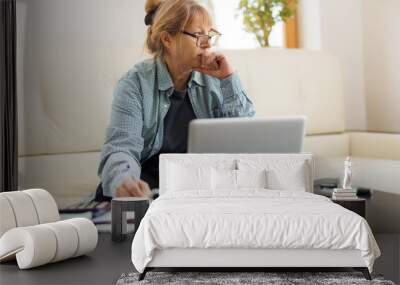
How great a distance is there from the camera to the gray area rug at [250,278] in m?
4.24

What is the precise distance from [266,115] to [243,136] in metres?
0.30

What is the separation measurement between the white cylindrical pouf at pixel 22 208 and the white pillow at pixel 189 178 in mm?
1117

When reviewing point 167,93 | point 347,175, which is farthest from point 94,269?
point 347,175

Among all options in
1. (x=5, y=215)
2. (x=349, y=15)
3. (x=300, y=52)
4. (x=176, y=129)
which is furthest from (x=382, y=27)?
(x=5, y=215)

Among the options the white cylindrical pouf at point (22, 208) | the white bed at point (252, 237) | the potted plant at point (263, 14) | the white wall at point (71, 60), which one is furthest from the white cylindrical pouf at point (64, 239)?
the potted plant at point (263, 14)

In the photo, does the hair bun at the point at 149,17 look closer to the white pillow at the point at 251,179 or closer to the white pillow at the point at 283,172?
the white pillow at the point at 283,172

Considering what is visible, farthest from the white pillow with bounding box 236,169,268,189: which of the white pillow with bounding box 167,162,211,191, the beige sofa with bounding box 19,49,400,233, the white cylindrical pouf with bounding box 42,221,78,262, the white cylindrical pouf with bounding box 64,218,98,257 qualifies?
the white cylindrical pouf with bounding box 42,221,78,262

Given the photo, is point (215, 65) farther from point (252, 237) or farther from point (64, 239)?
point (252, 237)

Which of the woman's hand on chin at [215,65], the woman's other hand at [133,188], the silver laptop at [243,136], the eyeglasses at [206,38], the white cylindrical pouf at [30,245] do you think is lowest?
the white cylindrical pouf at [30,245]

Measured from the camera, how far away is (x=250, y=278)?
433cm

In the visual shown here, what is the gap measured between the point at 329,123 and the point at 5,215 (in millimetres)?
2979

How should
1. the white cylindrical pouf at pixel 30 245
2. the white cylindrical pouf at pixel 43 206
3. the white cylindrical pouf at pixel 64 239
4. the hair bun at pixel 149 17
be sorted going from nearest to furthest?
1. the white cylindrical pouf at pixel 30 245
2. the white cylindrical pouf at pixel 64 239
3. the white cylindrical pouf at pixel 43 206
4. the hair bun at pixel 149 17

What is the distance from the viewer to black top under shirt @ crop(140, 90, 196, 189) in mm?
6051

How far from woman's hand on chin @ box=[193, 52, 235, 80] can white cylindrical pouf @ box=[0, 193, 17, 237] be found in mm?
2055
